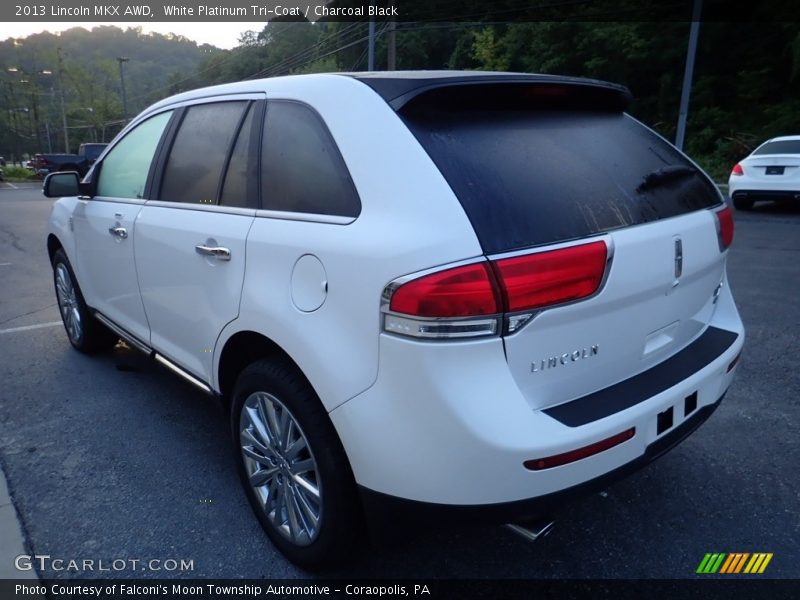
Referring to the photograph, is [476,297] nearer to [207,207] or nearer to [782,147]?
[207,207]

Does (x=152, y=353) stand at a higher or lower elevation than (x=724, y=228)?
lower

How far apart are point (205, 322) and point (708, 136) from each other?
26.9 m

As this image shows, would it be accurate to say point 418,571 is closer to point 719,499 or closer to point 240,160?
point 719,499

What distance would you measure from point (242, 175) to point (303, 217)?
0.54 meters

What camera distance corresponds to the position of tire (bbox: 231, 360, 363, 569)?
1.96 metres

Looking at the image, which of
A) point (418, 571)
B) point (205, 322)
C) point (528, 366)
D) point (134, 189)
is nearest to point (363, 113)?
point (528, 366)

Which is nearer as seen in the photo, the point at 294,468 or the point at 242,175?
the point at 294,468

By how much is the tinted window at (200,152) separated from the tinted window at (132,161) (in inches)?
11.4

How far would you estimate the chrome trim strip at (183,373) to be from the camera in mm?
2726

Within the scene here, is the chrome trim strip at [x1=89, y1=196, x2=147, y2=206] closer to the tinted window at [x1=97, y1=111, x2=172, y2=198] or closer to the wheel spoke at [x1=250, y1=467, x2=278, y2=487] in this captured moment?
the tinted window at [x1=97, y1=111, x2=172, y2=198]

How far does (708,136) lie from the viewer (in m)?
24.9

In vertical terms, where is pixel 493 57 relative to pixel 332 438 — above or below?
above

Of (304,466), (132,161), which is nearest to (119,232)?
(132,161)

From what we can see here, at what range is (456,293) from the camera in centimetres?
164
